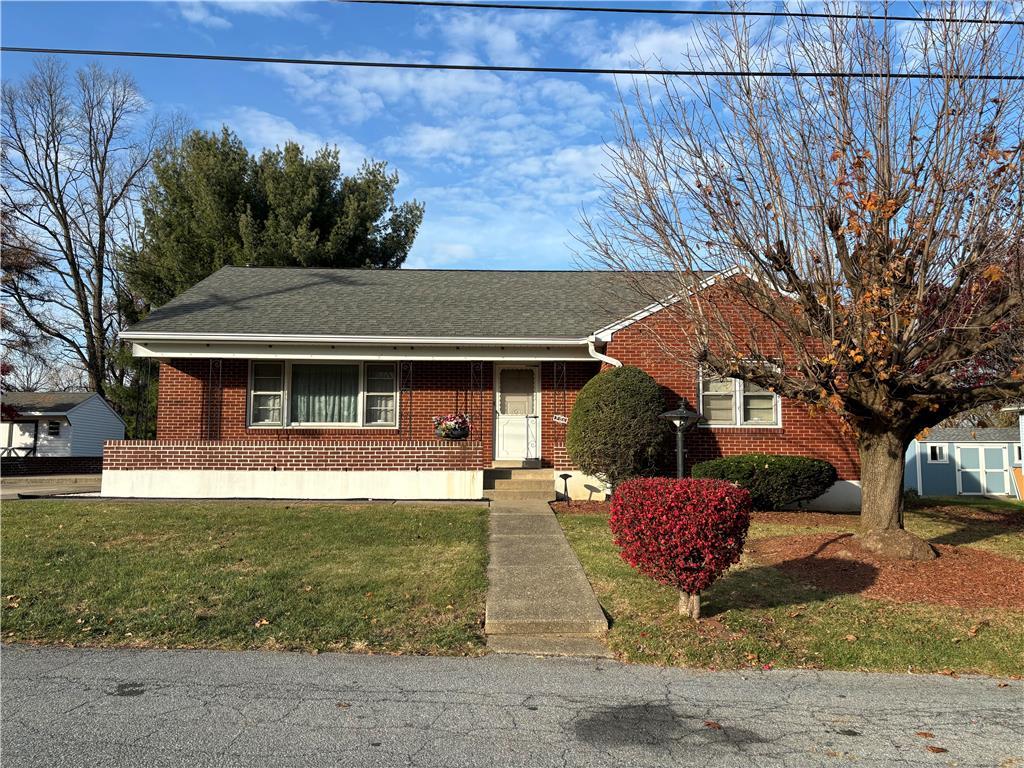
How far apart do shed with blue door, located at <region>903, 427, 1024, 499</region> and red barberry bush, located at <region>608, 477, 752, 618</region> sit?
23.6m

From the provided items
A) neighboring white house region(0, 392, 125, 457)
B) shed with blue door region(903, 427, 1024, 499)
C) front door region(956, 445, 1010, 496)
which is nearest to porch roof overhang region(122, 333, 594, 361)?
shed with blue door region(903, 427, 1024, 499)

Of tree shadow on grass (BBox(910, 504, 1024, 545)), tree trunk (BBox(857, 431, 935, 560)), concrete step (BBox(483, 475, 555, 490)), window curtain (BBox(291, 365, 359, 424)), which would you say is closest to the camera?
tree trunk (BBox(857, 431, 935, 560))

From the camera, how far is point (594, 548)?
9203mm

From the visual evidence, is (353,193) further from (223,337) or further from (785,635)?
(785,635)

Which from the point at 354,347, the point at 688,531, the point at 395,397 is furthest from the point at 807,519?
the point at 354,347

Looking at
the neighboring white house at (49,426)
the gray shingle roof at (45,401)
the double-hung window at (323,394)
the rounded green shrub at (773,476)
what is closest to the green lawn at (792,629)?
the rounded green shrub at (773,476)

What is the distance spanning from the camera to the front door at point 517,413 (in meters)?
14.8

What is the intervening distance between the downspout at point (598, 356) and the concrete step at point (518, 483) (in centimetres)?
235

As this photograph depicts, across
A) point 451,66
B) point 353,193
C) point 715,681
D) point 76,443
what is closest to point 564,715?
point 715,681

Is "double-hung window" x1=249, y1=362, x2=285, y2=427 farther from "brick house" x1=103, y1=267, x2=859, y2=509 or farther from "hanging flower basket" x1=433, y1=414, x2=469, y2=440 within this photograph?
"hanging flower basket" x1=433, y1=414, x2=469, y2=440

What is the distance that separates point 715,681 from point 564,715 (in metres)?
1.35

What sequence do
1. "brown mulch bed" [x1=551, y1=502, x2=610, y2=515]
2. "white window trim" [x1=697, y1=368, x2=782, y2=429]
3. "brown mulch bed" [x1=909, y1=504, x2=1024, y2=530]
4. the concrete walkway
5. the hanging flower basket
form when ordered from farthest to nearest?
the hanging flower basket
"white window trim" [x1=697, y1=368, x2=782, y2=429]
"brown mulch bed" [x1=909, y1=504, x2=1024, y2=530]
"brown mulch bed" [x1=551, y1=502, x2=610, y2=515]
the concrete walkway

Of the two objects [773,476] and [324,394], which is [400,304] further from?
[773,476]

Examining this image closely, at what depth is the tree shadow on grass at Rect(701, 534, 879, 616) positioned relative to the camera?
718 centimetres
